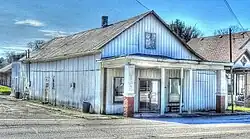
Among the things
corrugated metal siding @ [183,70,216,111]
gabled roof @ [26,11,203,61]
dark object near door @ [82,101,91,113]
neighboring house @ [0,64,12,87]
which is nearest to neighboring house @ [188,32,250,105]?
corrugated metal siding @ [183,70,216,111]

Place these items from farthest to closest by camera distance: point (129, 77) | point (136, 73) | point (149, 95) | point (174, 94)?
point (174, 94) < point (149, 95) < point (136, 73) < point (129, 77)

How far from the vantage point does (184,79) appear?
2622 centimetres

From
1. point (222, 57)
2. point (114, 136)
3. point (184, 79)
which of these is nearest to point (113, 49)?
point (184, 79)

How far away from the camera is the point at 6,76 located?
76.1m

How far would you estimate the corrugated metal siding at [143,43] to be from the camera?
24.8 meters

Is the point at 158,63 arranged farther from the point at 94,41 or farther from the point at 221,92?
the point at 221,92

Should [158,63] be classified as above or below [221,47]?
below

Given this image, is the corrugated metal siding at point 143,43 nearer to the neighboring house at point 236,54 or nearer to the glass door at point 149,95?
the glass door at point 149,95

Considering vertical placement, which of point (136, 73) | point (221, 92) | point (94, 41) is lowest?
point (221, 92)

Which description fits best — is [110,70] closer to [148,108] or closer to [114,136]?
[148,108]

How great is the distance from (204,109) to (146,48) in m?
6.65

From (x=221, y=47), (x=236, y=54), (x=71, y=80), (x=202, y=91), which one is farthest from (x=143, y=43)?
(x=221, y=47)

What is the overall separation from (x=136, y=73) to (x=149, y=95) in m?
1.93

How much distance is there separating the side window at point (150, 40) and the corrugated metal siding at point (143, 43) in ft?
0.72
